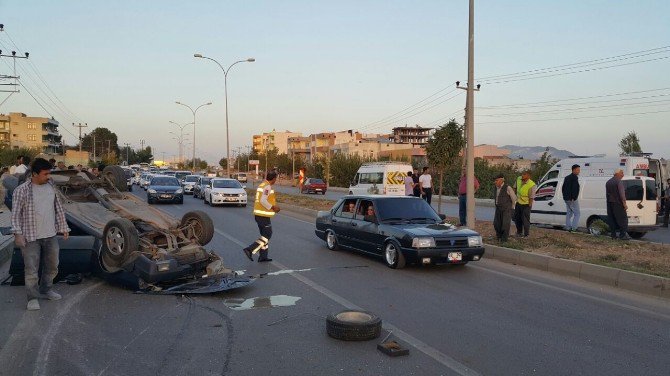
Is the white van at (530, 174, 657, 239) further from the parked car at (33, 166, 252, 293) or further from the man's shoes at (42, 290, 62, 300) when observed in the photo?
the man's shoes at (42, 290, 62, 300)

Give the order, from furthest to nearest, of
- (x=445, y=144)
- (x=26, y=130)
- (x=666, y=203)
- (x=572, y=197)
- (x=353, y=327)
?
(x=26, y=130) < (x=445, y=144) < (x=666, y=203) < (x=572, y=197) < (x=353, y=327)

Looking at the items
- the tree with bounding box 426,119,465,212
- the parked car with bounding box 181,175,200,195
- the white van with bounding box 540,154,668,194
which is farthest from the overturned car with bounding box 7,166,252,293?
the parked car with bounding box 181,175,200,195

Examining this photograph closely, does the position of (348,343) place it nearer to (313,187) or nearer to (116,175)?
(116,175)

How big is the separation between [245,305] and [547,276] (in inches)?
220

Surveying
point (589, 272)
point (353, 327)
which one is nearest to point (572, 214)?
point (589, 272)

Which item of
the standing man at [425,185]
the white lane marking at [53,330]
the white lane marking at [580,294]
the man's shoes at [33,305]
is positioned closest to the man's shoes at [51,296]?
the white lane marking at [53,330]

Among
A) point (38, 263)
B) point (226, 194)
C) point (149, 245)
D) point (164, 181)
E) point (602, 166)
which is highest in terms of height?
point (602, 166)

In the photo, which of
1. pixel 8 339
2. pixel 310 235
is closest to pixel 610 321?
pixel 8 339

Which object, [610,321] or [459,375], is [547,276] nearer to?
[610,321]

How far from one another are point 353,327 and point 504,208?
807 cm

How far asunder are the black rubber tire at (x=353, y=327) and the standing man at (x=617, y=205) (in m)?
9.89

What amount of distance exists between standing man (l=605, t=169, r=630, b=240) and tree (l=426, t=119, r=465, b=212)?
857 centimetres

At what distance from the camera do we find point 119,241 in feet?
25.0

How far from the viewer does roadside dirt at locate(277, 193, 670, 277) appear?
32.1ft
